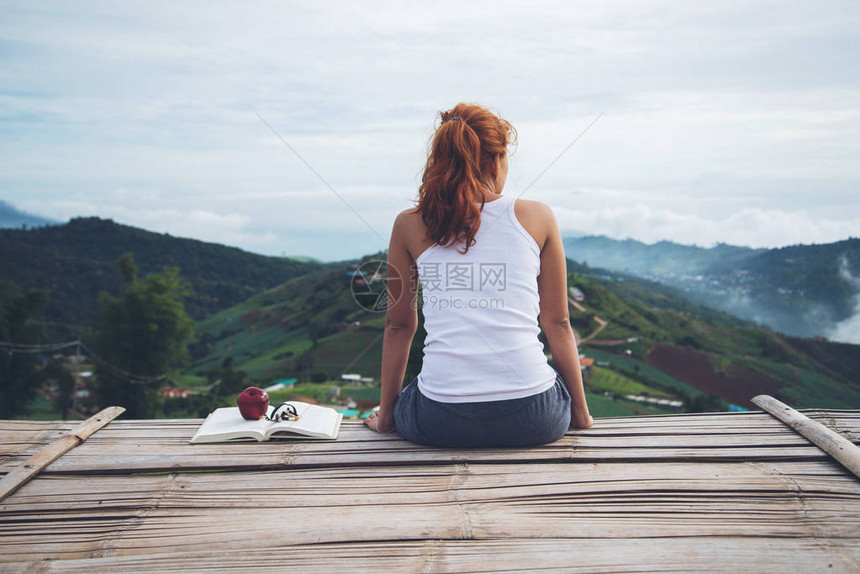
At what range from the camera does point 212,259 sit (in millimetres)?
97812

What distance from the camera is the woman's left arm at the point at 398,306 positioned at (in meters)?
2.73

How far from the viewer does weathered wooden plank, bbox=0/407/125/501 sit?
248cm

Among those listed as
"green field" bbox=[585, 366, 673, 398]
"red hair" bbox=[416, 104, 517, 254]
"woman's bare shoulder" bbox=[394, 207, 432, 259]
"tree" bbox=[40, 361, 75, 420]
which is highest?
"red hair" bbox=[416, 104, 517, 254]

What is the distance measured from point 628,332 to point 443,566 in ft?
165

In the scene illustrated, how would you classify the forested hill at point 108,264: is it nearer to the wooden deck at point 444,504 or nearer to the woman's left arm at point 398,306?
the wooden deck at point 444,504

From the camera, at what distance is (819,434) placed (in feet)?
9.16

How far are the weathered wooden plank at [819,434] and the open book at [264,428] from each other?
2482 millimetres

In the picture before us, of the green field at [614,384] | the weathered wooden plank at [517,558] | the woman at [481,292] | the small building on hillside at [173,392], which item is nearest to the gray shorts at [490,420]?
the woman at [481,292]

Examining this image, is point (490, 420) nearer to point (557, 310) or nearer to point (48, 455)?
point (557, 310)

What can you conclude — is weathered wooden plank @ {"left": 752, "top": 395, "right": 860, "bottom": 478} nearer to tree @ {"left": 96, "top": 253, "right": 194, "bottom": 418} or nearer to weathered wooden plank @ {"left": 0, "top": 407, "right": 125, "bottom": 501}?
weathered wooden plank @ {"left": 0, "top": 407, "right": 125, "bottom": 501}

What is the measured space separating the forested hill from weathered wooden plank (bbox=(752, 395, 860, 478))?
248 ft

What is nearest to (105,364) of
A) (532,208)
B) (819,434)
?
(532,208)

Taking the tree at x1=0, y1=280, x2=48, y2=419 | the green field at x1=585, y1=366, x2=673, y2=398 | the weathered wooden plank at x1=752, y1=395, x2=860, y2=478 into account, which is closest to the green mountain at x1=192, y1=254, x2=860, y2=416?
the green field at x1=585, y1=366, x2=673, y2=398

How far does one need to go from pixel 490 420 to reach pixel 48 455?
2209 millimetres
